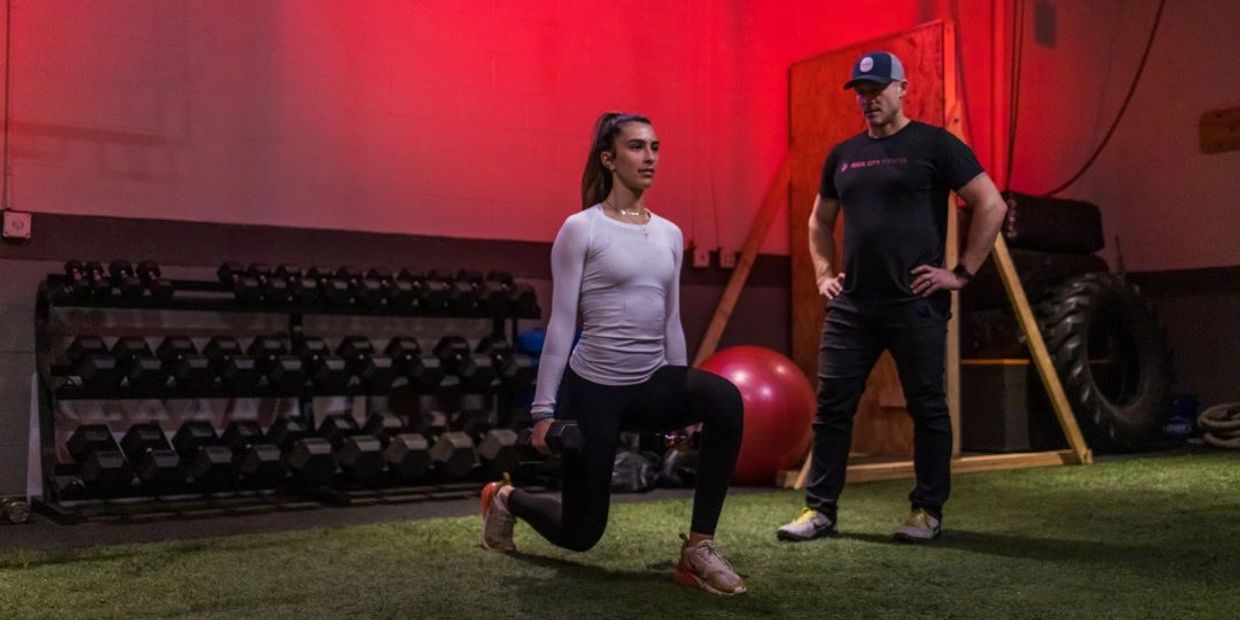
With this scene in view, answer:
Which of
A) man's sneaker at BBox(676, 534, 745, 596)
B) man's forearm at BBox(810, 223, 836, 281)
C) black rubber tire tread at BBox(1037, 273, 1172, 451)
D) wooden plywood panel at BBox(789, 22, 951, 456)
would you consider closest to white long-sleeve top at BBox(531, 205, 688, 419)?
man's sneaker at BBox(676, 534, 745, 596)

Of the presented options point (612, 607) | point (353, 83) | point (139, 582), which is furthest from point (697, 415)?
point (353, 83)

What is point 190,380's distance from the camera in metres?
4.26

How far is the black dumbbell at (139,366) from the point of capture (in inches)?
164

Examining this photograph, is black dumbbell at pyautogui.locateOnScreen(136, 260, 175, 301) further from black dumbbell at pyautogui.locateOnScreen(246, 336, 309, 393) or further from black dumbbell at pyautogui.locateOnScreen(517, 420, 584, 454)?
black dumbbell at pyautogui.locateOnScreen(517, 420, 584, 454)

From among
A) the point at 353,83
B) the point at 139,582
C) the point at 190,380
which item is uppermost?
the point at 353,83

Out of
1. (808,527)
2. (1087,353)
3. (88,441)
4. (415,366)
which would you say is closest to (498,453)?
(415,366)

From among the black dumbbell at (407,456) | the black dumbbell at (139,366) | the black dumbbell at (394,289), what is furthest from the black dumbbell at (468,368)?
the black dumbbell at (139,366)

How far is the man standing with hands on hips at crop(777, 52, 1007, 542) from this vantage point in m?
3.31

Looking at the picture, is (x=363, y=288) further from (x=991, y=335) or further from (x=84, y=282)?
(x=991, y=335)

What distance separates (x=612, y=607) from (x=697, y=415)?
1.53 ft

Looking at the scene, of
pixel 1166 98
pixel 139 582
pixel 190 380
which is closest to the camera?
pixel 139 582

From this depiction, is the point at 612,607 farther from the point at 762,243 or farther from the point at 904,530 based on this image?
the point at 762,243

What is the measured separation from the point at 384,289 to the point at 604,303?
2.28m

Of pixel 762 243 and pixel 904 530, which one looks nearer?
pixel 904 530
